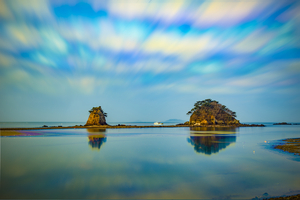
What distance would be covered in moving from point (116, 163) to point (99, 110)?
7244 cm

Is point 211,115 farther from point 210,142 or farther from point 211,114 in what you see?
point 210,142

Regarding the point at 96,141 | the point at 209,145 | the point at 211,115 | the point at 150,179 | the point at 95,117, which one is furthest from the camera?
the point at 211,115

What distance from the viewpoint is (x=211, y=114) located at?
351 ft

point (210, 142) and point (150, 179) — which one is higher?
point (150, 179)

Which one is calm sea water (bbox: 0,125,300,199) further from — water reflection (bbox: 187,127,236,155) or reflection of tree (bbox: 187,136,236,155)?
water reflection (bbox: 187,127,236,155)

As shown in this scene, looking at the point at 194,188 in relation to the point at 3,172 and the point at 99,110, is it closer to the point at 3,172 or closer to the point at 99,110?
the point at 3,172

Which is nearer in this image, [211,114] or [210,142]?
[210,142]

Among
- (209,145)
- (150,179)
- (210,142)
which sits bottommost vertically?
(210,142)

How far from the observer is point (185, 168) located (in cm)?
1250

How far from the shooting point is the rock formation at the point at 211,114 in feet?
345

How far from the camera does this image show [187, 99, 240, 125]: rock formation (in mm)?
105062

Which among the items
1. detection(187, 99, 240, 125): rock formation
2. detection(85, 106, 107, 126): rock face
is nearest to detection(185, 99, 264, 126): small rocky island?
detection(187, 99, 240, 125): rock formation

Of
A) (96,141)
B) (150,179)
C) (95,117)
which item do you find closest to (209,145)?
(150,179)

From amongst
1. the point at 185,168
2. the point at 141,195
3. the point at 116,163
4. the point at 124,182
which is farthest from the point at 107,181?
the point at 185,168
